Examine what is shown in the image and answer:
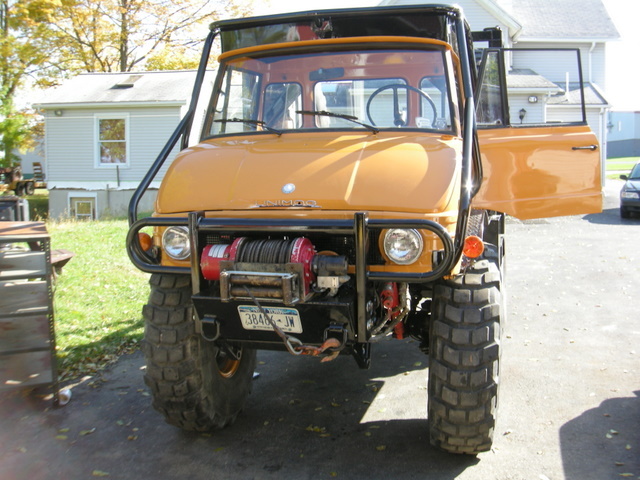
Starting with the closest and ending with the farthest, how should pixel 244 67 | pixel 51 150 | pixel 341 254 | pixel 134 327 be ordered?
pixel 341 254 < pixel 244 67 < pixel 134 327 < pixel 51 150

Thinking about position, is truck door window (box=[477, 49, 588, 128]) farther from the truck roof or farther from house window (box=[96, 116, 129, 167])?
house window (box=[96, 116, 129, 167])

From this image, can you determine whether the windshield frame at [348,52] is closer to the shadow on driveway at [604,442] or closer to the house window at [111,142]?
the shadow on driveway at [604,442]

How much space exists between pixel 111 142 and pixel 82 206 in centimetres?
249

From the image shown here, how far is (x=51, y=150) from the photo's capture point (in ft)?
74.7

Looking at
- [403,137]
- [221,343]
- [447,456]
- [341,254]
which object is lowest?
[447,456]

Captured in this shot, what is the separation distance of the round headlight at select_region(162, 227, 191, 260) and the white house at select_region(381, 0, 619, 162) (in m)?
20.6

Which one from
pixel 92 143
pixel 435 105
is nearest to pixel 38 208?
pixel 92 143

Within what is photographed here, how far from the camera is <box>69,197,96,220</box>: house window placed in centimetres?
2248

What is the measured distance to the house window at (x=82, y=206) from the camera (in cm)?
2248

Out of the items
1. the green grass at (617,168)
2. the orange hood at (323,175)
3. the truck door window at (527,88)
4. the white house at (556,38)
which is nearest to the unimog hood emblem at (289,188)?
the orange hood at (323,175)

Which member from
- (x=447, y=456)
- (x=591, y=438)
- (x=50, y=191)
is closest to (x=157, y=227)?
(x=447, y=456)

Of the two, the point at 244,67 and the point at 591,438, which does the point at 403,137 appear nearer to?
the point at 244,67

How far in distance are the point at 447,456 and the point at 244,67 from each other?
308 centimetres

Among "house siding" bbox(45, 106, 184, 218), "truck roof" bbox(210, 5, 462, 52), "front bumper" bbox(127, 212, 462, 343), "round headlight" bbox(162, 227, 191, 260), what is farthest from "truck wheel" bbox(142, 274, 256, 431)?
"house siding" bbox(45, 106, 184, 218)
